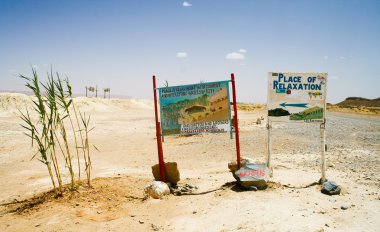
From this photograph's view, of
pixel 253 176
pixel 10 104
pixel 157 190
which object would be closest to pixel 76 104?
pixel 10 104

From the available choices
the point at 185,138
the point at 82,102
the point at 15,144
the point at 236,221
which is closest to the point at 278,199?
the point at 236,221

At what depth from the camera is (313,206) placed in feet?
18.8

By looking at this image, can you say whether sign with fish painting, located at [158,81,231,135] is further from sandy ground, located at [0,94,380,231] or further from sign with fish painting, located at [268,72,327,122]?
sandy ground, located at [0,94,380,231]

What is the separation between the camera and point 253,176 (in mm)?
6711

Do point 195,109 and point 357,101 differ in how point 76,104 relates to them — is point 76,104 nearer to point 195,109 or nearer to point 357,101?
point 195,109

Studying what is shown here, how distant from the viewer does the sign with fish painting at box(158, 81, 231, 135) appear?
24.0 feet

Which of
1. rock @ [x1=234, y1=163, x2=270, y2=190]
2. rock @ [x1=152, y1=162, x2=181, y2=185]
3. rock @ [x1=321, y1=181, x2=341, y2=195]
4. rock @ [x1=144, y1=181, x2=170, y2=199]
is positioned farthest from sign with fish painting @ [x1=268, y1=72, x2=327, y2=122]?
rock @ [x1=144, y1=181, x2=170, y2=199]

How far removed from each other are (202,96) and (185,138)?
34.9 feet

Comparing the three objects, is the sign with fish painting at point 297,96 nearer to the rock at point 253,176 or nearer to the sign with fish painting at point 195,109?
the sign with fish painting at point 195,109

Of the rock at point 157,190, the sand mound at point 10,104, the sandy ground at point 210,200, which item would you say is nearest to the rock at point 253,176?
the sandy ground at point 210,200

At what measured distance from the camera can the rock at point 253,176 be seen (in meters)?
6.62

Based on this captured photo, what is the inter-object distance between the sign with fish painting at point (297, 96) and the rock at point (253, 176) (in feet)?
→ 4.42

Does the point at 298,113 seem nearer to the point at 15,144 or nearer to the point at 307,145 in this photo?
the point at 307,145

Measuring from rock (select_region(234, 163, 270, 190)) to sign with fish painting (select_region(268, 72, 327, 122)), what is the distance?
135cm
